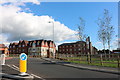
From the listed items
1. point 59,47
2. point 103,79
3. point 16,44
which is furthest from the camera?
point 59,47

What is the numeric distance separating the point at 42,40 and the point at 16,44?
23.1 metres

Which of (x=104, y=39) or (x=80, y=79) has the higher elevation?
(x=104, y=39)

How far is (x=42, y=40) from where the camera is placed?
296 ft

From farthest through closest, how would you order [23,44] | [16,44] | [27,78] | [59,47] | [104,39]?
[59,47]
[16,44]
[23,44]
[104,39]
[27,78]

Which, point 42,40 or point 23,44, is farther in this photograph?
point 23,44

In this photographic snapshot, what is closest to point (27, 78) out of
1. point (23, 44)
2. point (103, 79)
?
point (103, 79)

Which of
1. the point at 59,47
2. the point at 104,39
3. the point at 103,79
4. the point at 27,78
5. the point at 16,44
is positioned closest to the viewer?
A: the point at 27,78

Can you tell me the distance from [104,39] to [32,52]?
64608 mm

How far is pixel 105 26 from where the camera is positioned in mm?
34000

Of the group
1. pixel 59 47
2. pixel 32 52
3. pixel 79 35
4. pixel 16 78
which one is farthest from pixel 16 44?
pixel 16 78

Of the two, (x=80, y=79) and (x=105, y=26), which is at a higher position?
(x=105, y=26)

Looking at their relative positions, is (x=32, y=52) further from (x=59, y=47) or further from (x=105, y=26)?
(x=105, y=26)

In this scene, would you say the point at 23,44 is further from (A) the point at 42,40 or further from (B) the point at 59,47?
(B) the point at 59,47

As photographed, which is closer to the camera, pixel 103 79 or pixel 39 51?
pixel 103 79
